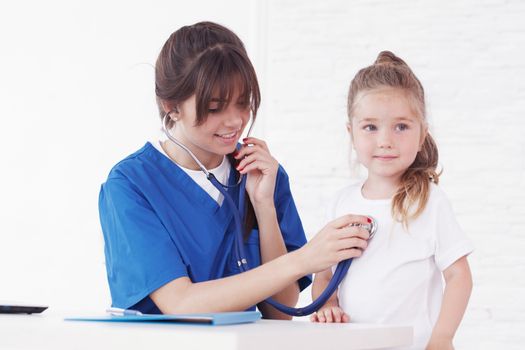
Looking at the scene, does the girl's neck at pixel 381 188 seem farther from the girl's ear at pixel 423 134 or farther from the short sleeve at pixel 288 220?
the short sleeve at pixel 288 220

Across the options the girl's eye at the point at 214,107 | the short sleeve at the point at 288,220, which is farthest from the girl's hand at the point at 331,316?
the girl's eye at the point at 214,107

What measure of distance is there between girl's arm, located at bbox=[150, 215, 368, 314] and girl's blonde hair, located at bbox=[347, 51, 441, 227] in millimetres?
112

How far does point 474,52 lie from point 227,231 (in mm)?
2070

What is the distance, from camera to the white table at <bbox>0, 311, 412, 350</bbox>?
0.95 metres

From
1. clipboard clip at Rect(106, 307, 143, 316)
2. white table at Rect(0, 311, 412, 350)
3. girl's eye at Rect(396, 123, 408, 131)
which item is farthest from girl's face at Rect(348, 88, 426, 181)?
clipboard clip at Rect(106, 307, 143, 316)

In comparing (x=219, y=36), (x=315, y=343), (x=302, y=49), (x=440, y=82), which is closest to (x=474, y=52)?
(x=440, y=82)

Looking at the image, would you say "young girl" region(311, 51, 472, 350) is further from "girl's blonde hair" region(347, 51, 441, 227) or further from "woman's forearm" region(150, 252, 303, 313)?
"woman's forearm" region(150, 252, 303, 313)

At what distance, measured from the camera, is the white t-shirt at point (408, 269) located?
149cm

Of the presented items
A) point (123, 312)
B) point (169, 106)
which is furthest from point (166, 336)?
point (169, 106)

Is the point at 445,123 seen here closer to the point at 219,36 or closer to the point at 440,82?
the point at 440,82

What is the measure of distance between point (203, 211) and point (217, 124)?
20 cm

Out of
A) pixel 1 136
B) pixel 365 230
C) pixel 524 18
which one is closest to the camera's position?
pixel 365 230

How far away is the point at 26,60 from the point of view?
155 inches

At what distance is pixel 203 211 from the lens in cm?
172
